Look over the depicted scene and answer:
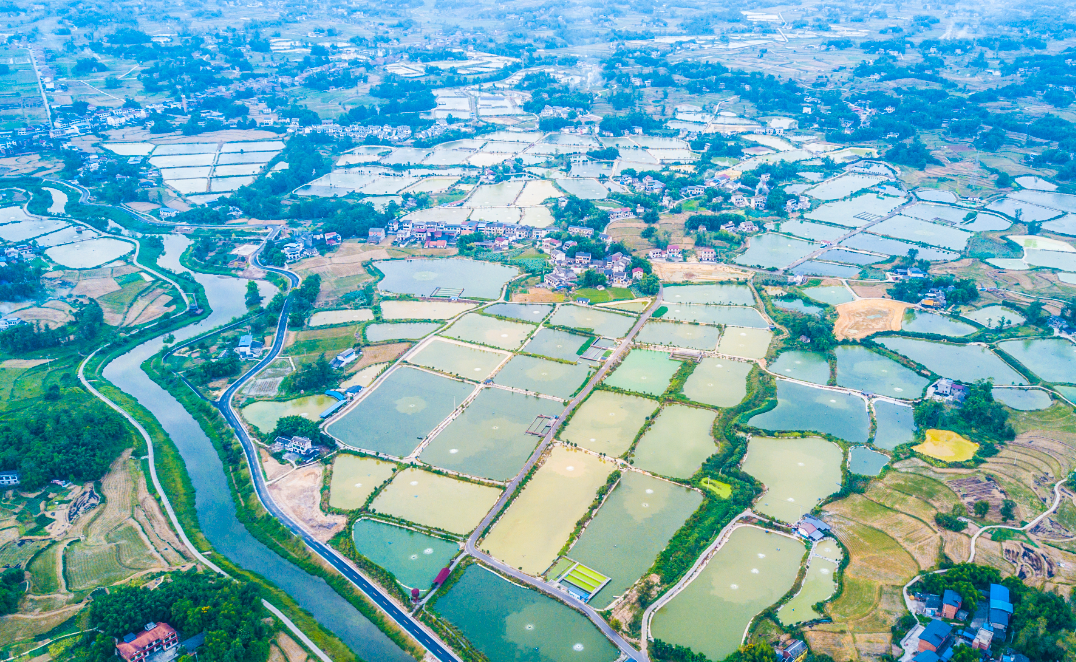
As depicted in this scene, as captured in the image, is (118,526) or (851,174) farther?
(851,174)

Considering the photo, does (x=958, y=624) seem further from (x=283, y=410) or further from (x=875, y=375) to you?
(x=283, y=410)

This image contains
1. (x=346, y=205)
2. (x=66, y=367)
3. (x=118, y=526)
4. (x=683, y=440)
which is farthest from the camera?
(x=346, y=205)

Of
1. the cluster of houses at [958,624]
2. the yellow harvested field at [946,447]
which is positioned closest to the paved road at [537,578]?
the cluster of houses at [958,624]

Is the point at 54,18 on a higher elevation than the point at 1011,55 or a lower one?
higher

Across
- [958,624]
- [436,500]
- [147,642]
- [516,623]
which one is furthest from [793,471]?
[147,642]

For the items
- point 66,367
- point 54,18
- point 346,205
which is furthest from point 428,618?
point 54,18

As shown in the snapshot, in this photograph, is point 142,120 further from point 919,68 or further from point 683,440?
point 919,68

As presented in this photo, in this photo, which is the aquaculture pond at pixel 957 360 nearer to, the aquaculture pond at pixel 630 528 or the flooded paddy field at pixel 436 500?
the aquaculture pond at pixel 630 528
